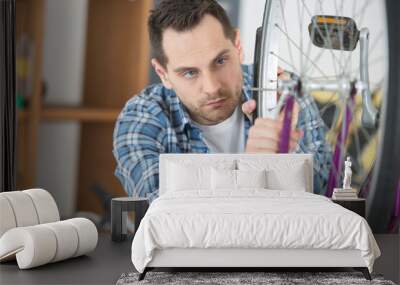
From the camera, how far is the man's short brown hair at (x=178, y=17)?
6.38 m

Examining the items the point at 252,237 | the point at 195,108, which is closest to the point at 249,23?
the point at 195,108

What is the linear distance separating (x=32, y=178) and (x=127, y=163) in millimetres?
873

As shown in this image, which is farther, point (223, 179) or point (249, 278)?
point (223, 179)

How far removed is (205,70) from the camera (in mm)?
6363

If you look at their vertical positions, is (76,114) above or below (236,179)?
above

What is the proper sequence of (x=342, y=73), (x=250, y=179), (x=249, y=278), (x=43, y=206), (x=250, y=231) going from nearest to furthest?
1. (x=250, y=231)
2. (x=249, y=278)
3. (x=43, y=206)
4. (x=250, y=179)
5. (x=342, y=73)

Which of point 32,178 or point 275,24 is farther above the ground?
point 275,24

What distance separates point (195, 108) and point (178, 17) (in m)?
0.82

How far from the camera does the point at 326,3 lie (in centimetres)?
650

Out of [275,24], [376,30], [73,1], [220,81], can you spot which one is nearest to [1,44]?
→ [73,1]

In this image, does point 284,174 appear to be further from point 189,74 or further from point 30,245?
point 30,245

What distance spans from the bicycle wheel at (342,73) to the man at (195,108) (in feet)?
0.47

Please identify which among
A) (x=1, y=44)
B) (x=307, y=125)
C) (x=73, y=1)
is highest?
(x=73, y=1)

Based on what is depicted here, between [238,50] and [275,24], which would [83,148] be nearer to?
[238,50]
